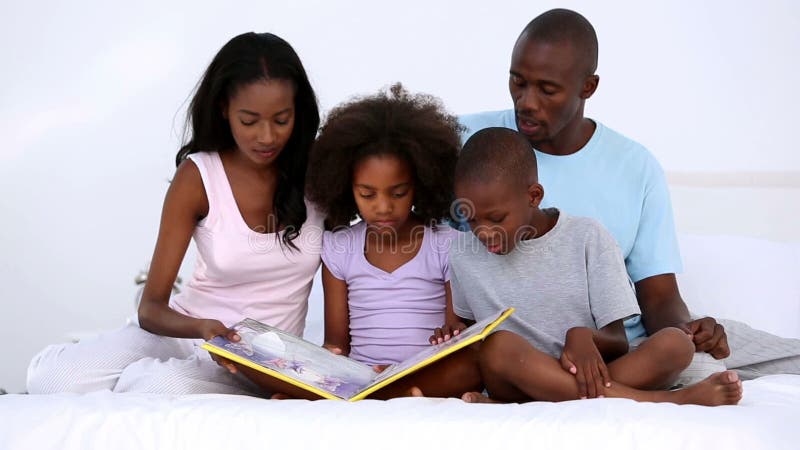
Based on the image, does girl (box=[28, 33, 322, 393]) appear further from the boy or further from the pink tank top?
the boy

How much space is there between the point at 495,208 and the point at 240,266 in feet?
2.26

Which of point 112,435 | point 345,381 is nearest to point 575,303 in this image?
point 345,381

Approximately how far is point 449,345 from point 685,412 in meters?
0.44

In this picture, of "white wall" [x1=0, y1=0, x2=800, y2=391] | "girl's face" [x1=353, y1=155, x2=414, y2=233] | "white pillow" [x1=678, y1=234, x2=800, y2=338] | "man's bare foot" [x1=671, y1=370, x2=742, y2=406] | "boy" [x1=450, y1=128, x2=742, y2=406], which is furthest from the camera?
"white wall" [x1=0, y1=0, x2=800, y2=391]

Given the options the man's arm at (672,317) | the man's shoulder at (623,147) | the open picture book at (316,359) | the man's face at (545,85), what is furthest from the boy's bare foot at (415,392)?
the man's shoulder at (623,147)

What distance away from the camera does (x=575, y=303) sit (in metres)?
2.13

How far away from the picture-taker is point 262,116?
90.0 inches

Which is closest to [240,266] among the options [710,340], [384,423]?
[384,423]

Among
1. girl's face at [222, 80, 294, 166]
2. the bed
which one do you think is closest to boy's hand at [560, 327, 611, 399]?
the bed

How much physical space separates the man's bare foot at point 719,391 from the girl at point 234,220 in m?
0.98

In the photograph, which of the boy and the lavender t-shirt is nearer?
the boy

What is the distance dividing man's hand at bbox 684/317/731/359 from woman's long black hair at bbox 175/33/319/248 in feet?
3.19

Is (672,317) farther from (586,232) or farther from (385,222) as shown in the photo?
(385,222)

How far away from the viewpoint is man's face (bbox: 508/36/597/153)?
2391 mm
